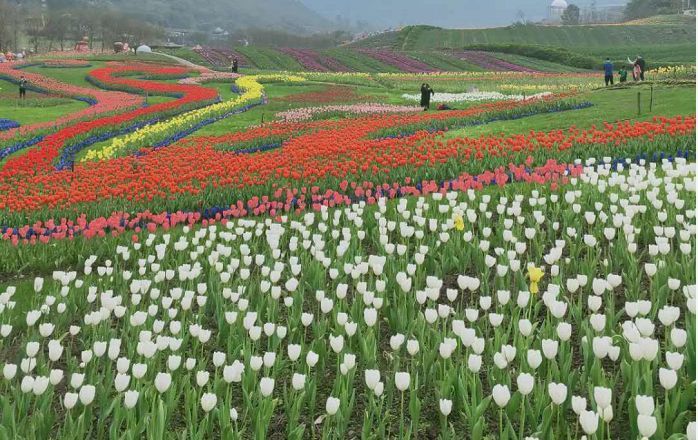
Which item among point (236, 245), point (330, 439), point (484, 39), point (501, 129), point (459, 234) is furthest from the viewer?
point (484, 39)

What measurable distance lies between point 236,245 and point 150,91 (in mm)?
36717

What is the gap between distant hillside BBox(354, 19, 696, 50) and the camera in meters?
96.8

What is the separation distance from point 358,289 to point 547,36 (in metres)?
108

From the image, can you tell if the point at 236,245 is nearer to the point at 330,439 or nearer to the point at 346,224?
the point at 346,224

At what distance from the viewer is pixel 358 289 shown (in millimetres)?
5426

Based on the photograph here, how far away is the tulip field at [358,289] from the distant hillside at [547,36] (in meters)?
82.6

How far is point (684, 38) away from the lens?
96562mm

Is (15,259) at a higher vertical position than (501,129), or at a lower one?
lower

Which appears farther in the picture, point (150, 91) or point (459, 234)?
point (150, 91)

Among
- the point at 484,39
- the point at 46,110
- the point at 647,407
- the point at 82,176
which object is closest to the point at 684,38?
the point at 484,39

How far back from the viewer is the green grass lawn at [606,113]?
62.8 ft

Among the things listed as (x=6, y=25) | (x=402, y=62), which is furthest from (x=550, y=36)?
(x=6, y=25)

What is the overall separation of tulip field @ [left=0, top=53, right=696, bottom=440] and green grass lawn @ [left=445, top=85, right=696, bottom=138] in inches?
7.9

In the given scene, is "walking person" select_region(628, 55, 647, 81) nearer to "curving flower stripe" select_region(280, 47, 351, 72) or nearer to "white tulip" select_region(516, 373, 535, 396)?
"white tulip" select_region(516, 373, 535, 396)
